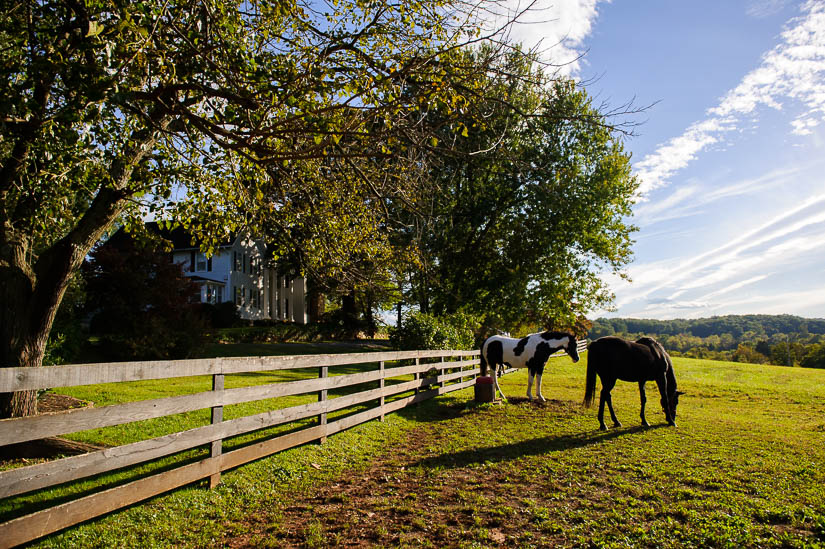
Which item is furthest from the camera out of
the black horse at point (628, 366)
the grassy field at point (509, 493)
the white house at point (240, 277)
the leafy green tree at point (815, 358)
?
the leafy green tree at point (815, 358)

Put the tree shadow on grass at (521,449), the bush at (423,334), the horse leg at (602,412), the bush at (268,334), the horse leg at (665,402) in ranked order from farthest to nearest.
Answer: the bush at (268,334)
the bush at (423,334)
the horse leg at (665,402)
the horse leg at (602,412)
the tree shadow on grass at (521,449)

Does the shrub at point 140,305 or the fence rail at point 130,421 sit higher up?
the shrub at point 140,305

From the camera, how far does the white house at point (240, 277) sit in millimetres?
37719

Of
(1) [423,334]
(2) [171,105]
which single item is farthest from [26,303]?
(1) [423,334]

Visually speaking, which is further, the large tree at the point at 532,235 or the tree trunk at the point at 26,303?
the large tree at the point at 532,235

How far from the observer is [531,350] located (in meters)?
13.1

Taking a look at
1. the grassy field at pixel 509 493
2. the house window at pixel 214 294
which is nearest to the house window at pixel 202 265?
the house window at pixel 214 294

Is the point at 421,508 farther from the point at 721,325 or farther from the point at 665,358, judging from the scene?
the point at 721,325

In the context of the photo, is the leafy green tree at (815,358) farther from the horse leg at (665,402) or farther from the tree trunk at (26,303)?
the tree trunk at (26,303)

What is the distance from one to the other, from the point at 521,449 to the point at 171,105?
23.2 feet

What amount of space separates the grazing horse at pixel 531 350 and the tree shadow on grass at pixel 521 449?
12.5 ft

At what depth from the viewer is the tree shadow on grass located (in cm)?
692

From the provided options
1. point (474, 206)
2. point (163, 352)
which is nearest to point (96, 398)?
point (163, 352)

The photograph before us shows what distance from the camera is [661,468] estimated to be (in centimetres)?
646
